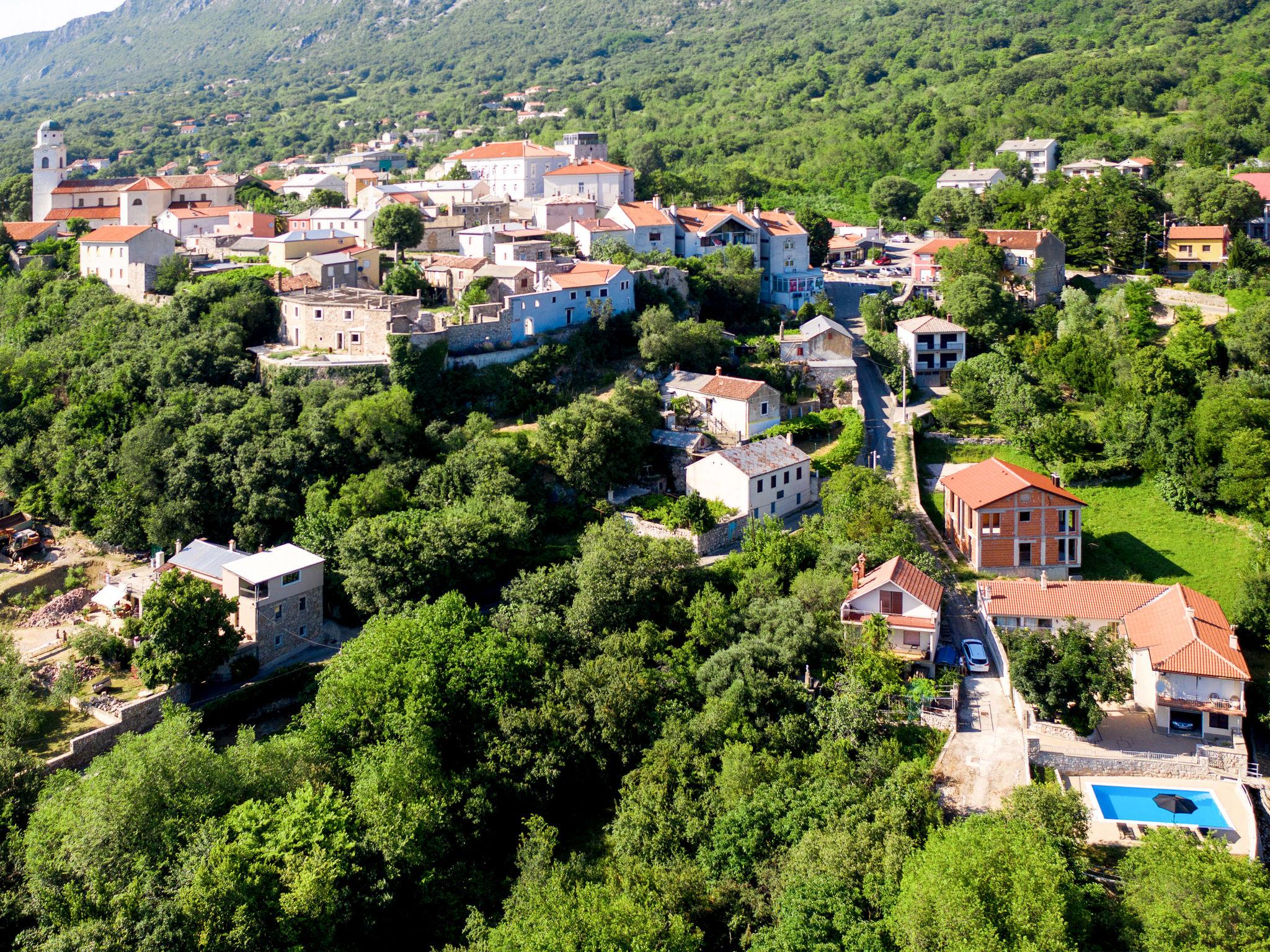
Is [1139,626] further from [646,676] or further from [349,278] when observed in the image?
[349,278]

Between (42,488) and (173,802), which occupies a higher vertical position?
(42,488)

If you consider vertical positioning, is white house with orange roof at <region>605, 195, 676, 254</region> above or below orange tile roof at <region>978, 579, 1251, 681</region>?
above

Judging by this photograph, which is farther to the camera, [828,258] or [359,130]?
[359,130]

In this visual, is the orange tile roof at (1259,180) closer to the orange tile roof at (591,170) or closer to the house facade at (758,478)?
the orange tile roof at (591,170)

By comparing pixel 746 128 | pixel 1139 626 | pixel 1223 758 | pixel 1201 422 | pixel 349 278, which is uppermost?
pixel 746 128

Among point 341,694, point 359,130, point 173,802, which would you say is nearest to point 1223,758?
point 341,694

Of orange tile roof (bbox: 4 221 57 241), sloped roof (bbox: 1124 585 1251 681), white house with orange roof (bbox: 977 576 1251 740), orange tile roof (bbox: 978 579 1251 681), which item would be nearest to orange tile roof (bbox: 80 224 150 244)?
orange tile roof (bbox: 4 221 57 241)

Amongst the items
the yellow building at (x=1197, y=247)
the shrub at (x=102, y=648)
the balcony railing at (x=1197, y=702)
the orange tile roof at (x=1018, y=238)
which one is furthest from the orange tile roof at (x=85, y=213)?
the balcony railing at (x=1197, y=702)

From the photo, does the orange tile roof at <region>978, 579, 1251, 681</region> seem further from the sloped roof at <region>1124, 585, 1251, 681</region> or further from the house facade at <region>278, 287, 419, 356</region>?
the house facade at <region>278, 287, 419, 356</region>
